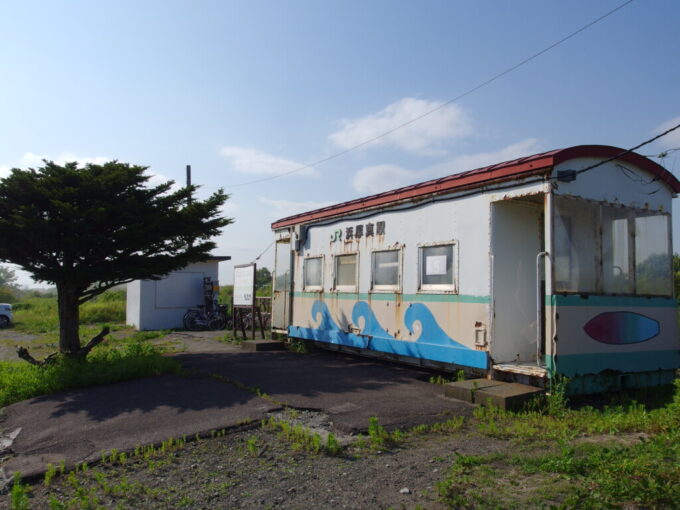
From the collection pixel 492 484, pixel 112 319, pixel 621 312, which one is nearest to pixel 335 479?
pixel 492 484

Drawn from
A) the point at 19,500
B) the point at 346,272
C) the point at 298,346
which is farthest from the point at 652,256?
the point at 19,500

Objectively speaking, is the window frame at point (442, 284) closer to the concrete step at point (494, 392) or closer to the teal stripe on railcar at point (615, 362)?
the concrete step at point (494, 392)

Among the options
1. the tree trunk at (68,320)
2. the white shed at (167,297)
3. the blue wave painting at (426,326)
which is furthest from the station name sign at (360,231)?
the white shed at (167,297)

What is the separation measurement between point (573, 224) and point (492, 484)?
13.3 ft

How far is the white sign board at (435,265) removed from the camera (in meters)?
8.04

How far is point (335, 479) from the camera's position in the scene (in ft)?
13.7

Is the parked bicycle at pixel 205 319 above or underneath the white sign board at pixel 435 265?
underneath

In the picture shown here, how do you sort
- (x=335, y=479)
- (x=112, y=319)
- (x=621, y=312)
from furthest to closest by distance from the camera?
(x=112, y=319) → (x=621, y=312) → (x=335, y=479)

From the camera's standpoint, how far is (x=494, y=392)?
6.32 m

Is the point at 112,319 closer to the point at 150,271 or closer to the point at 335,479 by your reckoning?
the point at 150,271

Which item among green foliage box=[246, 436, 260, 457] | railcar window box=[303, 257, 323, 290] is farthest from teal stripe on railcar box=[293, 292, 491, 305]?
green foliage box=[246, 436, 260, 457]

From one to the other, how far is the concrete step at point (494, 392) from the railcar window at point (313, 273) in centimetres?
471

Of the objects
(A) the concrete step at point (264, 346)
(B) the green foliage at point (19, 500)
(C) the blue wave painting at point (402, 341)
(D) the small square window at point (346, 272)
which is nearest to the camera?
(B) the green foliage at point (19, 500)

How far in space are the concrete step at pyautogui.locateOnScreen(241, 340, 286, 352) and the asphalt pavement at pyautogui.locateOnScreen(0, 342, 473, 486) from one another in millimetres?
2701
